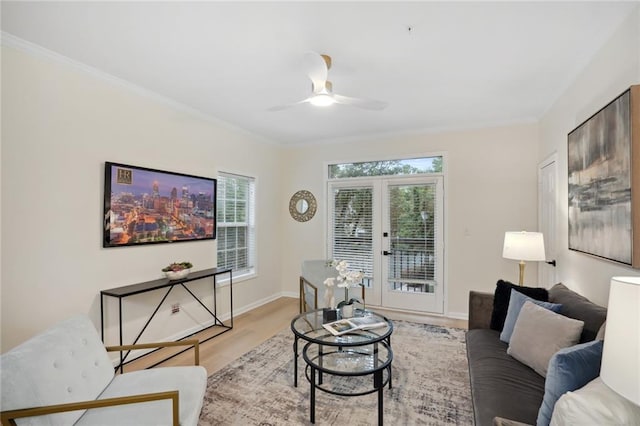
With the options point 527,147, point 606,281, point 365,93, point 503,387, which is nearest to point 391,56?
point 365,93

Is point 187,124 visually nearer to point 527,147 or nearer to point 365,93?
point 365,93

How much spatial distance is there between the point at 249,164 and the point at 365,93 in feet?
7.17

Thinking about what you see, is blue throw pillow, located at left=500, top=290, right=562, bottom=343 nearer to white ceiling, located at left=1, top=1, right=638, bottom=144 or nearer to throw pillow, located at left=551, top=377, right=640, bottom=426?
throw pillow, located at left=551, top=377, right=640, bottom=426

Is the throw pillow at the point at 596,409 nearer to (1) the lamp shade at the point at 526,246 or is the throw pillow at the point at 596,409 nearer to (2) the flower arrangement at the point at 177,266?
(1) the lamp shade at the point at 526,246

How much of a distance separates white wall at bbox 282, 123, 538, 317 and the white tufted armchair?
3575 millimetres

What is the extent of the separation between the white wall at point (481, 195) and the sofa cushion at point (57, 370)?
13.1ft

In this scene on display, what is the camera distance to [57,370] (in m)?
1.55

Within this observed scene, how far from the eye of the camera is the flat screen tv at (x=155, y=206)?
2.86 metres

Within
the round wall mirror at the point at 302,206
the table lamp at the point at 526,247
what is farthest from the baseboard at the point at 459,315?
the round wall mirror at the point at 302,206

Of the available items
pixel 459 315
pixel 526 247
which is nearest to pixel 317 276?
pixel 459 315

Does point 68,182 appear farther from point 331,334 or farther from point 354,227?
point 354,227

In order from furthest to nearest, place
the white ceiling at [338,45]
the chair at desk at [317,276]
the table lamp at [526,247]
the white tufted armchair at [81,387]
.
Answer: the chair at desk at [317,276], the table lamp at [526,247], the white ceiling at [338,45], the white tufted armchair at [81,387]

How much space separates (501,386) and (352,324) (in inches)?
43.4

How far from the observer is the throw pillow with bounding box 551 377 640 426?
103 cm
